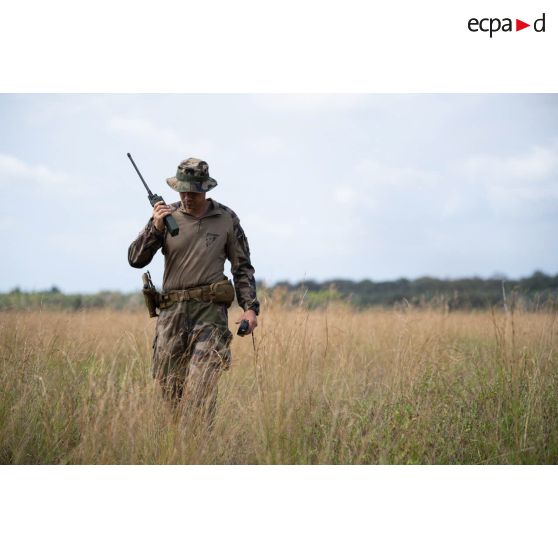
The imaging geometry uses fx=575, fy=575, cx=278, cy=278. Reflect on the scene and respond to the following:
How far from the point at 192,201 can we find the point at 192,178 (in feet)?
0.56

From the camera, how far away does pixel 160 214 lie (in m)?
3.62

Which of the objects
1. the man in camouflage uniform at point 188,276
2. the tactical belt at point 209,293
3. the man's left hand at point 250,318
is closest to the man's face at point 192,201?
the man in camouflage uniform at point 188,276

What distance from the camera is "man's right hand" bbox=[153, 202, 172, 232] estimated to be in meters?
3.61

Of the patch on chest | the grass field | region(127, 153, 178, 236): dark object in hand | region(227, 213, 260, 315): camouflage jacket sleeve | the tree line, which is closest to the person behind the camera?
the grass field

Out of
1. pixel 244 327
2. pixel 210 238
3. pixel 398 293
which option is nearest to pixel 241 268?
pixel 210 238

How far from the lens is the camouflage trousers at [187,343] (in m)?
3.58

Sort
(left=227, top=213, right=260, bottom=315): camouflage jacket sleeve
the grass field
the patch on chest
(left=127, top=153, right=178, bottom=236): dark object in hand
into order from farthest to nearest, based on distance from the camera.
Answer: (left=227, top=213, right=260, bottom=315): camouflage jacket sleeve, the patch on chest, (left=127, top=153, right=178, bottom=236): dark object in hand, the grass field

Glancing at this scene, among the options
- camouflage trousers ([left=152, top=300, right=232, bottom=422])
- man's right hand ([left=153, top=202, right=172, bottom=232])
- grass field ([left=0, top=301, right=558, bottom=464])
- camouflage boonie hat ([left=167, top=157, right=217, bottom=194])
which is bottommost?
grass field ([left=0, top=301, right=558, bottom=464])

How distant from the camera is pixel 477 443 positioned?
360 centimetres

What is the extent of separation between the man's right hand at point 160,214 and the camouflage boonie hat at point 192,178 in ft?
0.44

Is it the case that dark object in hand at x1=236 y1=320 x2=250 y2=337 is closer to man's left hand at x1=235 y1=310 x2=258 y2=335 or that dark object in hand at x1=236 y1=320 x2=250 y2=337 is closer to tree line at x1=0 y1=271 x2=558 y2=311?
man's left hand at x1=235 y1=310 x2=258 y2=335

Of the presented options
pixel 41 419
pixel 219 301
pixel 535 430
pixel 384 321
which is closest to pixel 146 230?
pixel 219 301

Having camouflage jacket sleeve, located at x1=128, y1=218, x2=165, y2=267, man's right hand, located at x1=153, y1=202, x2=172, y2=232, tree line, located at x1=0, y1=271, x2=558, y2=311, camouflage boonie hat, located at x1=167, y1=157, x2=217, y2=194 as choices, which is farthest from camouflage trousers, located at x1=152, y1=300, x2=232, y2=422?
tree line, located at x1=0, y1=271, x2=558, y2=311

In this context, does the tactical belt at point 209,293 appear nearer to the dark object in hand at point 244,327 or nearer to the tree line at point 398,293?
the dark object in hand at point 244,327
